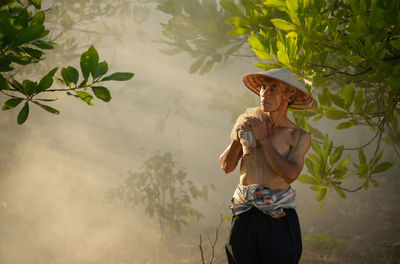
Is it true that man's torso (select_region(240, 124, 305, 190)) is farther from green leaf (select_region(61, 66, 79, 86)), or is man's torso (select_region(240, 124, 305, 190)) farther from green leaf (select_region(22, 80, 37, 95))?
green leaf (select_region(22, 80, 37, 95))

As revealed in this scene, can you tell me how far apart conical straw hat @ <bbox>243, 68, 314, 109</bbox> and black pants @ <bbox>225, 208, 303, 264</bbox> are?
1.93 feet

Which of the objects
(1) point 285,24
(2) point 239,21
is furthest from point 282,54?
(2) point 239,21

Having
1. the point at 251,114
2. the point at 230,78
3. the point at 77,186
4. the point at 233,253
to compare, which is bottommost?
the point at 77,186

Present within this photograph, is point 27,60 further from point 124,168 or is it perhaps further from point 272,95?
point 124,168

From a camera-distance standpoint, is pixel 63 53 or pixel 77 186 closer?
pixel 63 53

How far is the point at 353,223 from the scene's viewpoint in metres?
6.54

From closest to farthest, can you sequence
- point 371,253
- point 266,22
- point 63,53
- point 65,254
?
point 266,22, point 371,253, point 65,254, point 63,53

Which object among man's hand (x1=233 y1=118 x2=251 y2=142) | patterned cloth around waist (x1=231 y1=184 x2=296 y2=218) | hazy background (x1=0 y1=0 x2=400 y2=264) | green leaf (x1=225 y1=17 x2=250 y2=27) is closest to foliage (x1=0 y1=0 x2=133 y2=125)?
man's hand (x1=233 y1=118 x2=251 y2=142)

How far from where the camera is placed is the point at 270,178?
1.73 meters

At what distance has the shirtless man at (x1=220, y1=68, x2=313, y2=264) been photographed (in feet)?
5.57

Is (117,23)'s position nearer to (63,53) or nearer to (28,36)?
(63,53)

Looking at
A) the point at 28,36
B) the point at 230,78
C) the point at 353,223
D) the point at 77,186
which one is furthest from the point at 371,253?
the point at 230,78

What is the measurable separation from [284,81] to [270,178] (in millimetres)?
497

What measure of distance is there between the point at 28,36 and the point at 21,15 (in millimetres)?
118
